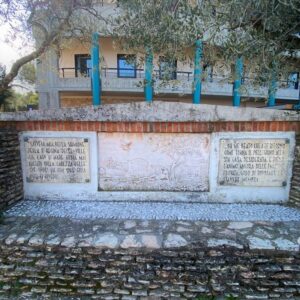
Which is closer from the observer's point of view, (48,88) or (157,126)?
(157,126)

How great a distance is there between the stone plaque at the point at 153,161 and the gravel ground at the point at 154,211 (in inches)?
12.2

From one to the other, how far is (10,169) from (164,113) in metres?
2.44

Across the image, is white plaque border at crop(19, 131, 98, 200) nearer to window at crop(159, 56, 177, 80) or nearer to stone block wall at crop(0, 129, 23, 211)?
stone block wall at crop(0, 129, 23, 211)

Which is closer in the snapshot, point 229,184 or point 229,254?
point 229,254

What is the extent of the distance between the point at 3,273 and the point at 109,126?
224 centimetres

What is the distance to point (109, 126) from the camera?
3.55 m

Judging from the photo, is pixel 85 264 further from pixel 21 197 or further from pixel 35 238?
pixel 21 197

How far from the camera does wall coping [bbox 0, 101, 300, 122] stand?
3.38m

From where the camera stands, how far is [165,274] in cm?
251

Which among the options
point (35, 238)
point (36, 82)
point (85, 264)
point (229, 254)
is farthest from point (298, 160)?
point (36, 82)

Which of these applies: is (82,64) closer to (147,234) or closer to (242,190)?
(242,190)

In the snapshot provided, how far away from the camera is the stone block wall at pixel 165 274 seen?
249cm

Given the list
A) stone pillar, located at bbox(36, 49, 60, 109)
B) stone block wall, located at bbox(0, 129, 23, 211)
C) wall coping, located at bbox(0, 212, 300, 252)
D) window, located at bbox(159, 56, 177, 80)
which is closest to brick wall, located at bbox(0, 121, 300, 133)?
stone block wall, located at bbox(0, 129, 23, 211)

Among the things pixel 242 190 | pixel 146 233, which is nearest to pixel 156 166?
pixel 146 233
